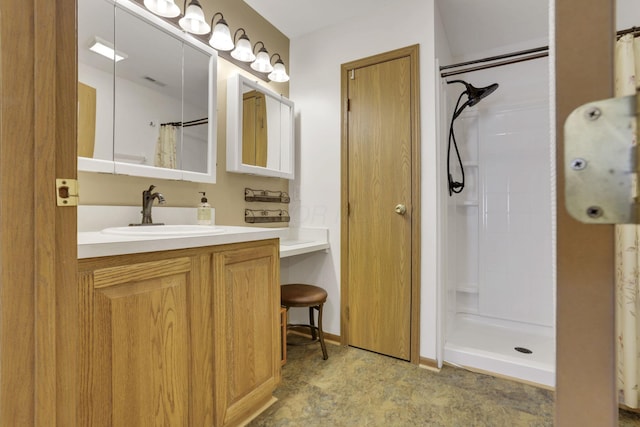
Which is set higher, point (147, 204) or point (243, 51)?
point (243, 51)

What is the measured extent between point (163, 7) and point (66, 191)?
60.1 inches

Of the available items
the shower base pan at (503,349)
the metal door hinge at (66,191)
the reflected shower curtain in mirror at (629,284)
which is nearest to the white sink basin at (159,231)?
the metal door hinge at (66,191)

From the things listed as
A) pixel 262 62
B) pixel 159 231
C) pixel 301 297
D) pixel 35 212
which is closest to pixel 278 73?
pixel 262 62

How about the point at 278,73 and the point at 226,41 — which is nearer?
the point at 226,41

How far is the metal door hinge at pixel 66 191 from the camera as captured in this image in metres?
0.48

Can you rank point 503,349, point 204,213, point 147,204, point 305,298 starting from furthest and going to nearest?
point 503,349 < point 305,298 < point 204,213 < point 147,204

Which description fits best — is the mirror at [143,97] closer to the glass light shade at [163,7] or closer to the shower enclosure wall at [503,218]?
the glass light shade at [163,7]

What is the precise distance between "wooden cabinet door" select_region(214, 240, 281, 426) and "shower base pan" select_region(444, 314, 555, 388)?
1256 millimetres

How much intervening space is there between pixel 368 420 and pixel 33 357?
1455mm

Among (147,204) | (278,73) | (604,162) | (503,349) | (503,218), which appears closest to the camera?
(604,162)

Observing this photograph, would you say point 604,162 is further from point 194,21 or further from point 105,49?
point 194,21

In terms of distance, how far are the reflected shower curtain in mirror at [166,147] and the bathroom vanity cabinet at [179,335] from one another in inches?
27.2

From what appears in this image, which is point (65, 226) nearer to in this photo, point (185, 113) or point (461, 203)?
point (185, 113)

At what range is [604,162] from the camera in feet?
0.81
